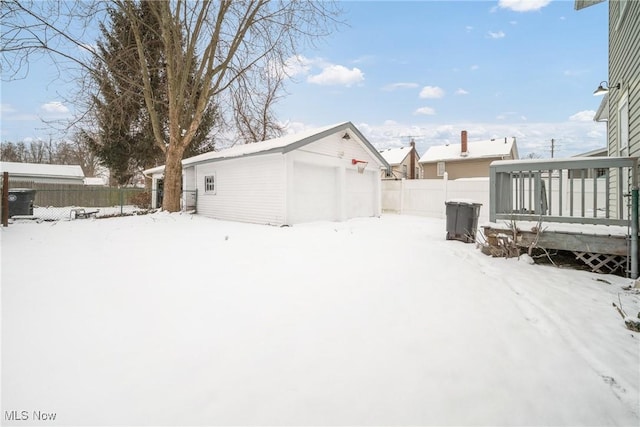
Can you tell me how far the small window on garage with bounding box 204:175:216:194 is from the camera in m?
12.7

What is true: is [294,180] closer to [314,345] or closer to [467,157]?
[314,345]

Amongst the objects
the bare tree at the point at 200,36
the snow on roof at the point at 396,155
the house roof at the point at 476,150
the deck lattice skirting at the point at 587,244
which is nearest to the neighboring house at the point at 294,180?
the bare tree at the point at 200,36

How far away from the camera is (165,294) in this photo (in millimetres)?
3338

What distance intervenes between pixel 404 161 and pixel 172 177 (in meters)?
23.9

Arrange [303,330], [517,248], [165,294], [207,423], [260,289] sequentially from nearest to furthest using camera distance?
1. [207,423]
2. [303,330]
3. [165,294]
4. [260,289]
5. [517,248]

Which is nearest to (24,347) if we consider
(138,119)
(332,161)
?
(332,161)

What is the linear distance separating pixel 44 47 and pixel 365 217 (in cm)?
1325

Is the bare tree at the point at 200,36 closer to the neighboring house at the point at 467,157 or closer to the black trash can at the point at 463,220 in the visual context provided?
the black trash can at the point at 463,220

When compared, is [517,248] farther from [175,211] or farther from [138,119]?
[138,119]

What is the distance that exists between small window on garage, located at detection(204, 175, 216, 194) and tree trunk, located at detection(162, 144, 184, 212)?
1.08 m

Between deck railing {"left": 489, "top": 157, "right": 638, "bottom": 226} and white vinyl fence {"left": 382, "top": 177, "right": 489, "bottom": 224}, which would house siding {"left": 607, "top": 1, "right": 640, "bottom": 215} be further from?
white vinyl fence {"left": 382, "top": 177, "right": 489, "bottom": 224}

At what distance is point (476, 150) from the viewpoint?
1025 inches

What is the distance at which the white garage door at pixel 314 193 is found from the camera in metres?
10.3

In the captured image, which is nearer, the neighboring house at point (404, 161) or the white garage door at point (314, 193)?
the white garage door at point (314, 193)
